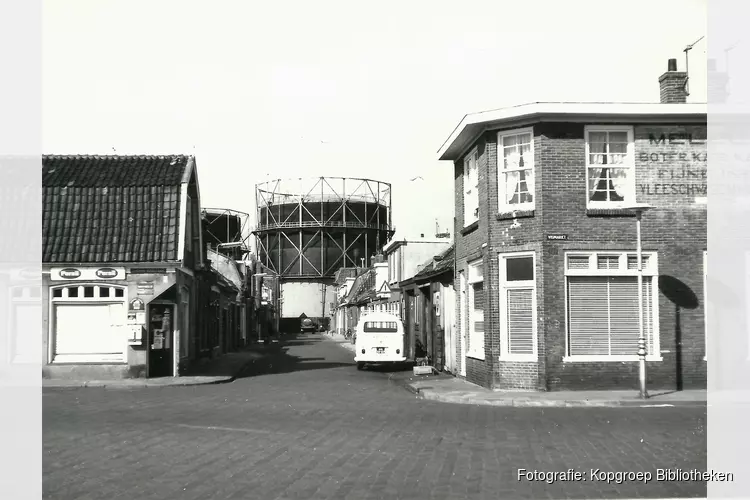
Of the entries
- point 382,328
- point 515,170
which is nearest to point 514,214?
point 515,170

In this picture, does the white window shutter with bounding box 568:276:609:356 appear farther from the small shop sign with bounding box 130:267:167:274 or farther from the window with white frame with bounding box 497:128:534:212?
the small shop sign with bounding box 130:267:167:274

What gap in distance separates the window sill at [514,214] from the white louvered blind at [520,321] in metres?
1.93

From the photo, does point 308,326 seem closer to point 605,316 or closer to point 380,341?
point 380,341

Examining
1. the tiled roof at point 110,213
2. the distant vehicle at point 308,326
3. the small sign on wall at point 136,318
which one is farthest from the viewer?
the distant vehicle at point 308,326

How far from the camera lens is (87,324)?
26.3m

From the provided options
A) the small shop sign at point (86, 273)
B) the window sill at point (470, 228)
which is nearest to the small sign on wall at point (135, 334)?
the small shop sign at point (86, 273)

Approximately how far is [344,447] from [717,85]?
1662cm

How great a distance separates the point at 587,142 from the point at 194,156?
1509cm

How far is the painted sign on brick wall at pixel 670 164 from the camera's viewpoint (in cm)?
2097

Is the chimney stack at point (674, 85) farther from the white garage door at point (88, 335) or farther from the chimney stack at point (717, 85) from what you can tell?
the white garage door at point (88, 335)

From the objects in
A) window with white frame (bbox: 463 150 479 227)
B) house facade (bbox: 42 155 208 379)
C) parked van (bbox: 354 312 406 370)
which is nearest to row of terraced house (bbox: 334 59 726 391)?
window with white frame (bbox: 463 150 479 227)

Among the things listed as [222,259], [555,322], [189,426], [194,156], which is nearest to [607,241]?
[555,322]

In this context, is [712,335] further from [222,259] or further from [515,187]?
[222,259]

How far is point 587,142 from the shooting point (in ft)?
68.9
